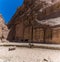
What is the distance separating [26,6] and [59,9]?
13.4 m

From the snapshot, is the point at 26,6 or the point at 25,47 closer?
the point at 25,47

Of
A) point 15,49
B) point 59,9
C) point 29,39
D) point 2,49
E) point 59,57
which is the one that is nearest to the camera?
point 59,57

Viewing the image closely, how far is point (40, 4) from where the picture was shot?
1228 inches

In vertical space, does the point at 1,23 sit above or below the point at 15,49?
above

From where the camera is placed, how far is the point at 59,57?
16.5 meters

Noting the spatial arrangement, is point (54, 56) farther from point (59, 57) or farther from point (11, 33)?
point (11, 33)

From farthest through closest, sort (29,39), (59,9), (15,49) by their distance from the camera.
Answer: (29,39), (59,9), (15,49)

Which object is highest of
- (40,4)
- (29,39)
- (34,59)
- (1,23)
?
(40,4)

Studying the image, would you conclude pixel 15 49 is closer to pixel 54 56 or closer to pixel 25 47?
pixel 25 47

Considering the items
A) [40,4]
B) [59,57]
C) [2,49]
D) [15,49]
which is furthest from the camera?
[40,4]

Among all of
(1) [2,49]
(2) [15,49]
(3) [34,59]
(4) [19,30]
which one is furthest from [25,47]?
(4) [19,30]

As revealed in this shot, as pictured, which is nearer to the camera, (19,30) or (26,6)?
(19,30)

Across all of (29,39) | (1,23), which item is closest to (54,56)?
(29,39)

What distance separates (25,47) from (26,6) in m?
16.8
